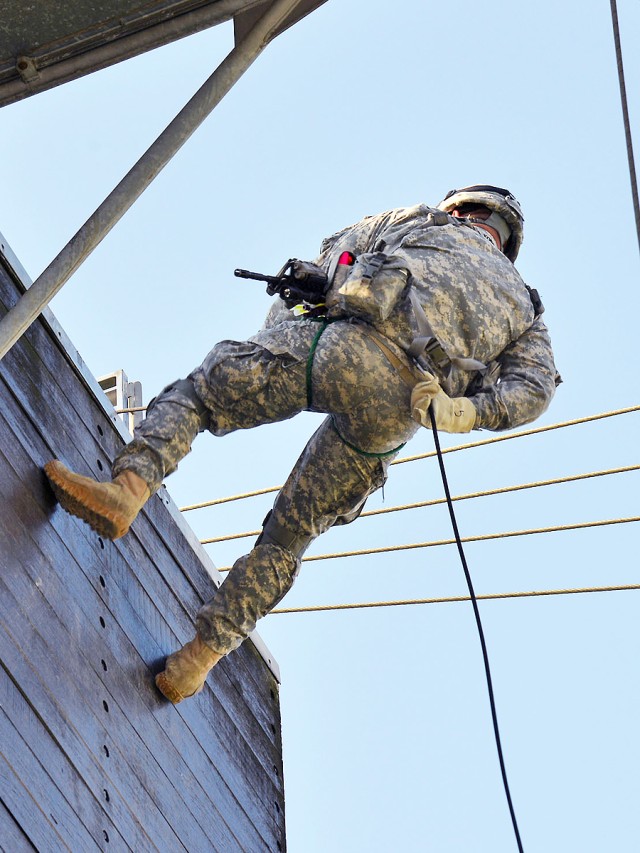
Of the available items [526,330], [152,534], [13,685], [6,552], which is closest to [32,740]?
[13,685]

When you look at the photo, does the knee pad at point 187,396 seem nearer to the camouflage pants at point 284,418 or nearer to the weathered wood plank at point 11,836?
the camouflage pants at point 284,418

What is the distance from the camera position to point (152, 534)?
18.8ft

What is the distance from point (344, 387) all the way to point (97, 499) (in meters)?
0.94

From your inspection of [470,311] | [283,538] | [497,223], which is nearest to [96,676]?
[283,538]

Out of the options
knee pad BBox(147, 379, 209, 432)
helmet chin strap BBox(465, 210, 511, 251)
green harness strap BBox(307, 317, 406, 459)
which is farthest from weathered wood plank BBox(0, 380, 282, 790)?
helmet chin strap BBox(465, 210, 511, 251)

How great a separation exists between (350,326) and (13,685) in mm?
1744

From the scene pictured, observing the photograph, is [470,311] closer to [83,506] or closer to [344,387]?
[344,387]

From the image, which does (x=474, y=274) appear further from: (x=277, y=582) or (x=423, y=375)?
(x=277, y=582)

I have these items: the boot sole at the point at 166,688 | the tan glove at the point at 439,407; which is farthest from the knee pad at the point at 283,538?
the tan glove at the point at 439,407

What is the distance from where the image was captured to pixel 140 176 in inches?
168

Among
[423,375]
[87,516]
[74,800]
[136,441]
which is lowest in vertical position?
[74,800]

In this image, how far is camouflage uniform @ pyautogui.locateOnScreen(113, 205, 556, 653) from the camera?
17.0 feet

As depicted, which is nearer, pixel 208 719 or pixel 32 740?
pixel 32 740

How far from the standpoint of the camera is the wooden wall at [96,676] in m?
4.30
